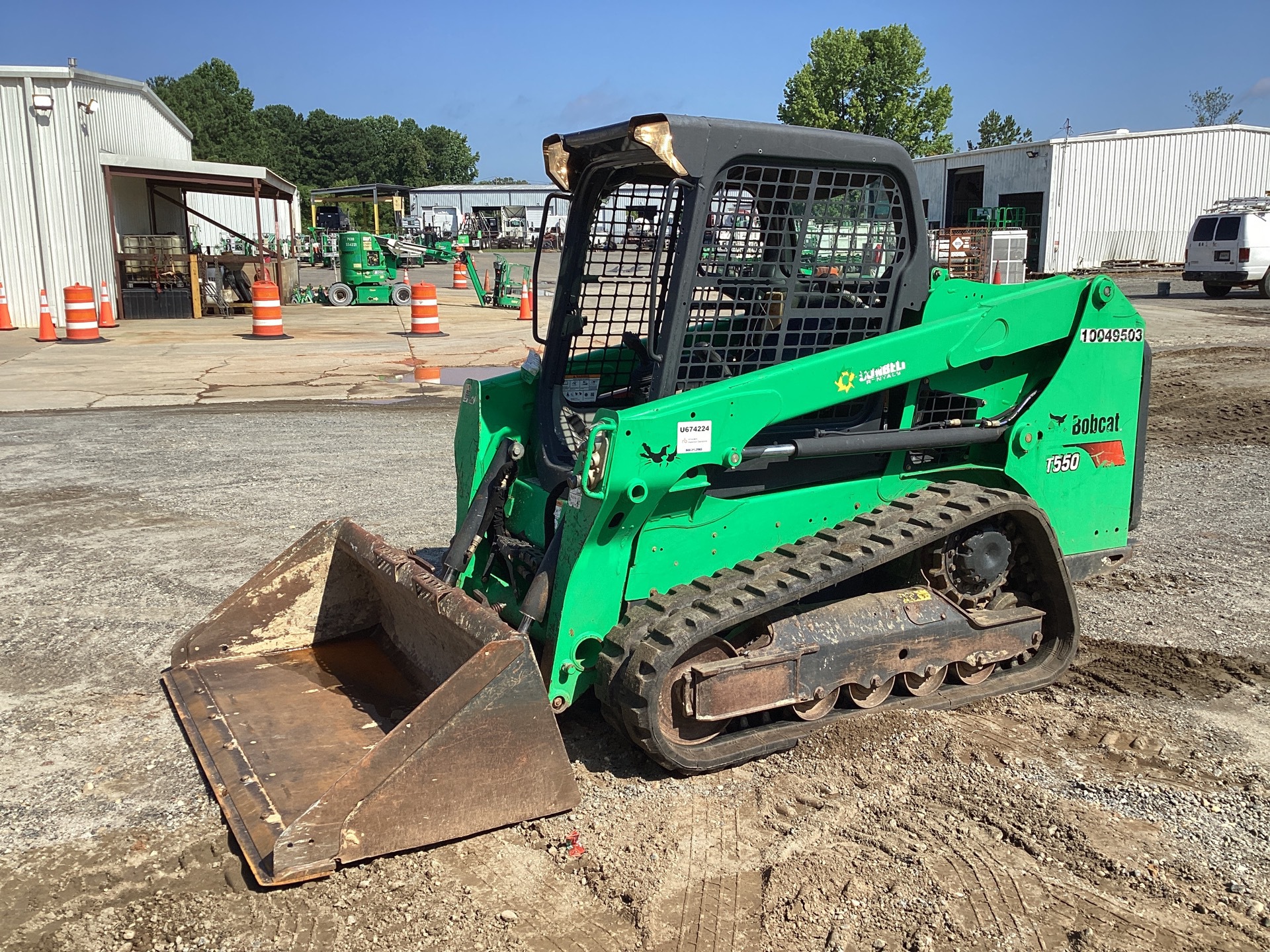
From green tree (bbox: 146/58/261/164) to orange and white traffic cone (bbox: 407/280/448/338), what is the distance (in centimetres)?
6403

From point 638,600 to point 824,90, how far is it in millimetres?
64934

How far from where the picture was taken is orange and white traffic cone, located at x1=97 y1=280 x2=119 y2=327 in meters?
22.0

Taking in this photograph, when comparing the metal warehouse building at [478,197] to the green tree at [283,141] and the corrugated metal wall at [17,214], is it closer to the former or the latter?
the green tree at [283,141]

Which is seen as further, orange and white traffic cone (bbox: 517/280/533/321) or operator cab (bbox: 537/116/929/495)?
orange and white traffic cone (bbox: 517/280/533/321)

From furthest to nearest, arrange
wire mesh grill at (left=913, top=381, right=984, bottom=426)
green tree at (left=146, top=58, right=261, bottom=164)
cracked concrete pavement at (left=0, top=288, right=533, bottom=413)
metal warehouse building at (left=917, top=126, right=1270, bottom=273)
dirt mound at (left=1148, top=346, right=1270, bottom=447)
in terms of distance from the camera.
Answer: green tree at (left=146, top=58, right=261, bottom=164), metal warehouse building at (left=917, top=126, right=1270, bottom=273), cracked concrete pavement at (left=0, top=288, right=533, bottom=413), dirt mound at (left=1148, top=346, right=1270, bottom=447), wire mesh grill at (left=913, top=381, right=984, bottom=426)

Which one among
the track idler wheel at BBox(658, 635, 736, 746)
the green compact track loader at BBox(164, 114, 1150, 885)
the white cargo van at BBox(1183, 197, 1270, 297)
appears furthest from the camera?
the white cargo van at BBox(1183, 197, 1270, 297)

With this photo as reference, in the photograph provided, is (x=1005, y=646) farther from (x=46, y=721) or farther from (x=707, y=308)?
(x=46, y=721)

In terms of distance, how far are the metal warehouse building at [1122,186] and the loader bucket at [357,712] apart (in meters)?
35.7

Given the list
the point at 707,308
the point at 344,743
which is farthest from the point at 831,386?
the point at 344,743

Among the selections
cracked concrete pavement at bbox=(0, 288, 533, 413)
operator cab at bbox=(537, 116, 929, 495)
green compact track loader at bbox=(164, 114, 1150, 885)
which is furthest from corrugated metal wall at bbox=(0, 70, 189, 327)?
operator cab at bbox=(537, 116, 929, 495)

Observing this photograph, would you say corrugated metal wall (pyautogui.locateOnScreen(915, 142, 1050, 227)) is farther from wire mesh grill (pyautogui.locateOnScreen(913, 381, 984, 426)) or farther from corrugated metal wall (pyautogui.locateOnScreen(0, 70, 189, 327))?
wire mesh grill (pyautogui.locateOnScreen(913, 381, 984, 426))

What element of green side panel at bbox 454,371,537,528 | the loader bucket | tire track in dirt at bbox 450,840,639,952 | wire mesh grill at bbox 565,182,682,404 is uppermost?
wire mesh grill at bbox 565,182,682,404

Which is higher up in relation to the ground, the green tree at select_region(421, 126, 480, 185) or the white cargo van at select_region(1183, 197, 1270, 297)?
the green tree at select_region(421, 126, 480, 185)

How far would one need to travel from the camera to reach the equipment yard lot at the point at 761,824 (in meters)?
3.17
